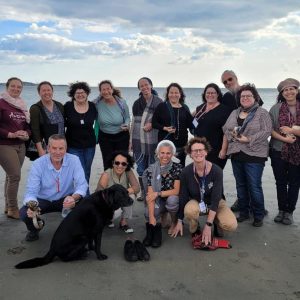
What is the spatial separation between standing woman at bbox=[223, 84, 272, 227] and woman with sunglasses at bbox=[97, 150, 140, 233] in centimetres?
137

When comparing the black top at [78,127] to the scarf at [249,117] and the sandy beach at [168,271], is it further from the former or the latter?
the scarf at [249,117]

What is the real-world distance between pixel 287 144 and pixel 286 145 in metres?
0.02

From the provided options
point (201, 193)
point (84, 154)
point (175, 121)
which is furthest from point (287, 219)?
point (84, 154)

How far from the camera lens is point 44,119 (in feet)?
16.9

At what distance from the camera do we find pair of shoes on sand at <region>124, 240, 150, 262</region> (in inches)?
150

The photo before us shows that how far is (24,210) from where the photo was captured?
427 cm

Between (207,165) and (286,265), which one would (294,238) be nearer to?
(286,265)

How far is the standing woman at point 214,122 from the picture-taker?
515 centimetres

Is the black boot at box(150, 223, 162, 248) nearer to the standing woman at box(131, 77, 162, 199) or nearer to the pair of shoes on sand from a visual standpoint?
the pair of shoes on sand

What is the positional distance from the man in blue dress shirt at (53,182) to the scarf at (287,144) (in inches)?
102

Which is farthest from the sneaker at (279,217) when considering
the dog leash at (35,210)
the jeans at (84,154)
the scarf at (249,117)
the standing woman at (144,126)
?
the dog leash at (35,210)

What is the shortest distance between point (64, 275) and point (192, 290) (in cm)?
121

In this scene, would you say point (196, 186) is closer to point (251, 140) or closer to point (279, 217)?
point (251, 140)

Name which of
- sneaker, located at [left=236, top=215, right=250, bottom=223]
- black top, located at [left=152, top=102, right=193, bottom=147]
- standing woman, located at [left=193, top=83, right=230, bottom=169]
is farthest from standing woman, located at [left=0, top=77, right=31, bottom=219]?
sneaker, located at [left=236, top=215, right=250, bottom=223]
